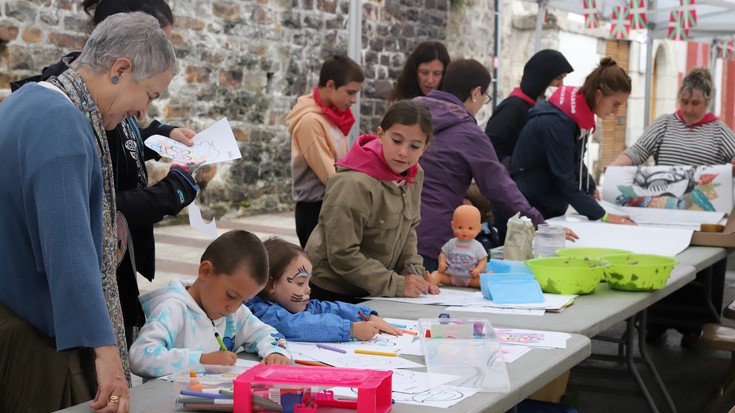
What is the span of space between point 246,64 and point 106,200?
26.0 ft

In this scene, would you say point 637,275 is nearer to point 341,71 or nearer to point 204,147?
point 204,147

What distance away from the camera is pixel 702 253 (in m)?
4.22

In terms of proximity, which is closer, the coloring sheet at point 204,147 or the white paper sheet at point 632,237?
the coloring sheet at point 204,147

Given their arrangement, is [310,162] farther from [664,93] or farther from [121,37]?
[664,93]

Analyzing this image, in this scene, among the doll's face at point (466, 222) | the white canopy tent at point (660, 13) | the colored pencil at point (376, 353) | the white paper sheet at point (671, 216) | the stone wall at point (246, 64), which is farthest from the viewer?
the white canopy tent at point (660, 13)

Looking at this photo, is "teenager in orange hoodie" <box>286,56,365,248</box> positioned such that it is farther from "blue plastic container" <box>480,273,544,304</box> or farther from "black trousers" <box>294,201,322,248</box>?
"blue plastic container" <box>480,273,544,304</box>

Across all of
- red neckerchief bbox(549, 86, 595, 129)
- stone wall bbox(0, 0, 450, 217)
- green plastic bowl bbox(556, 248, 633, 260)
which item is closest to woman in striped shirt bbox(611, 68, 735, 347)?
red neckerchief bbox(549, 86, 595, 129)

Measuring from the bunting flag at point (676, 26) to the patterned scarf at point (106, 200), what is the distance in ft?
24.9

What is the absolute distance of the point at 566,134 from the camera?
4.56m

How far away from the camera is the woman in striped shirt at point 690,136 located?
18.4ft

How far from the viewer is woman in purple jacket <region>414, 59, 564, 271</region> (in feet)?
13.1

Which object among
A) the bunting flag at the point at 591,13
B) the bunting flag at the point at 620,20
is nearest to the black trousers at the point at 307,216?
the bunting flag at the point at 591,13

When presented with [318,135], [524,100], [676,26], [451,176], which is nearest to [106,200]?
[451,176]

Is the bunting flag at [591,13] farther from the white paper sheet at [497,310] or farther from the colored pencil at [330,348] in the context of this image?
the colored pencil at [330,348]
